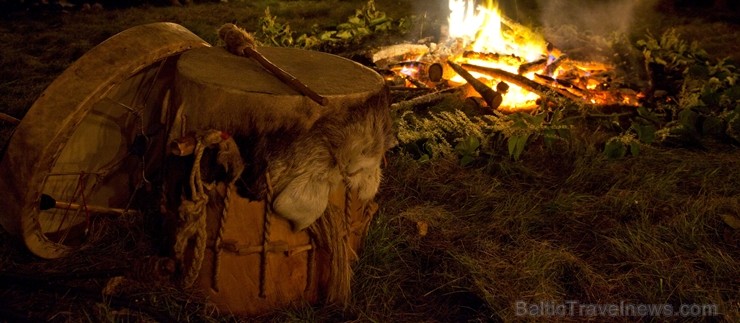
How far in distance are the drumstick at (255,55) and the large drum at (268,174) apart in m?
0.02

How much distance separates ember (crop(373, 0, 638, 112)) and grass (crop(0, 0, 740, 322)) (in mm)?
855

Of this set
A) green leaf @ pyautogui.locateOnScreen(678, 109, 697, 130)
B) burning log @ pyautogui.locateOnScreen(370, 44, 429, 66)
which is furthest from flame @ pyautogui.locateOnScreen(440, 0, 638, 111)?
green leaf @ pyautogui.locateOnScreen(678, 109, 697, 130)

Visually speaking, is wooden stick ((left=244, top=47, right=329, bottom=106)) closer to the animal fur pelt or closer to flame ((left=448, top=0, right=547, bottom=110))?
the animal fur pelt

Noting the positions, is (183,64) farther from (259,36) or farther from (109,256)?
(259,36)

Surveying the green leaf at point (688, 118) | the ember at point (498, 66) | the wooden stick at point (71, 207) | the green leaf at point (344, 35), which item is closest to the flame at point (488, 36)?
the ember at point (498, 66)

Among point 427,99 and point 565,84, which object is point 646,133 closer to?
point 565,84

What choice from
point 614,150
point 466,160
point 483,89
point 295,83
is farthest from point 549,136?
point 295,83

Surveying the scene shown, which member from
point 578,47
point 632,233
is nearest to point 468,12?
point 578,47

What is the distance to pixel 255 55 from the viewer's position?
7.06 ft

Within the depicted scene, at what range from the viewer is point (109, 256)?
250 centimetres

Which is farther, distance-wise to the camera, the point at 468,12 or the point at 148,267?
the point at 468,12

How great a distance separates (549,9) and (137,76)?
8.61 meters

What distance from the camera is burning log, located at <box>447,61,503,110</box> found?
14.6ft

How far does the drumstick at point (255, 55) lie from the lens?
1.85m
